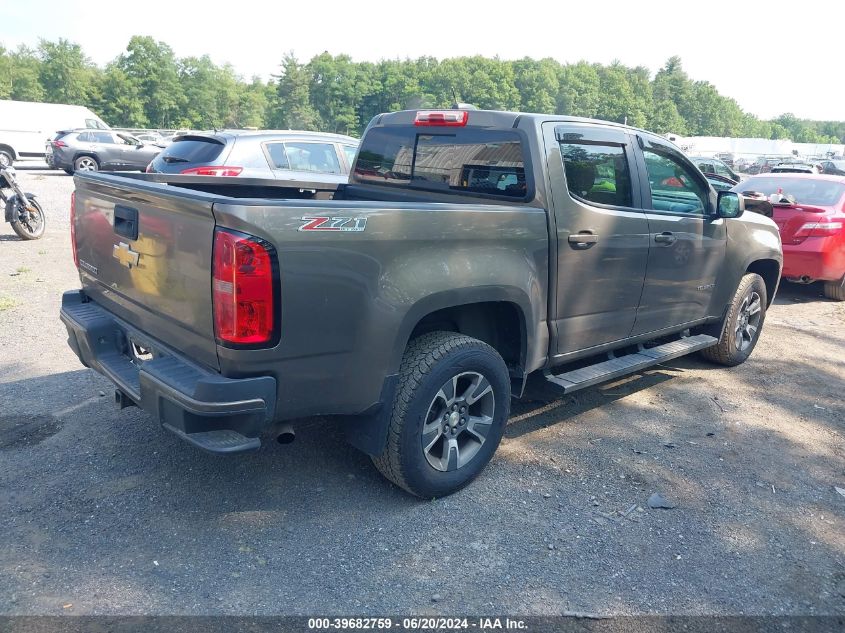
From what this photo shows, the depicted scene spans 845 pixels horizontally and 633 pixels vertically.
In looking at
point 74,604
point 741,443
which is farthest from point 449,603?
point 741,443

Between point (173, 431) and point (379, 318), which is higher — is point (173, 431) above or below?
below

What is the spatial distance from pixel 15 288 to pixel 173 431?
18.6 ft

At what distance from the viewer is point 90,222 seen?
3781 millimetres

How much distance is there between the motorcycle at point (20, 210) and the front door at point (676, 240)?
30.2ft

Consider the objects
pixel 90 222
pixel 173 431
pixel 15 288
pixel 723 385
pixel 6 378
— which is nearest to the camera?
pixel 173 431

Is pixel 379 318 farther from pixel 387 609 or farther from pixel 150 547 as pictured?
pixel 150 547

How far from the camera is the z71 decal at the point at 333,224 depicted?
273 centimetres

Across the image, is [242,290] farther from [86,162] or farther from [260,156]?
[86,162]

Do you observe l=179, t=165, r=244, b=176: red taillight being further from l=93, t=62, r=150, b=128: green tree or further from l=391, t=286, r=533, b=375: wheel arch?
l=93, t=62, r=150, b=128: green tree

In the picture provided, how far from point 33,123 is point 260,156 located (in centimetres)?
2267

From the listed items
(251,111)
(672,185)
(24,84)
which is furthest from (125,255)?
(251,111)

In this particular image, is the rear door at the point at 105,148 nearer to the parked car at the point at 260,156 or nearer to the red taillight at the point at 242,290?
the parked car at the point at 260,156

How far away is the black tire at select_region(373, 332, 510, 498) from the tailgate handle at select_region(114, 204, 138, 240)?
1446mm

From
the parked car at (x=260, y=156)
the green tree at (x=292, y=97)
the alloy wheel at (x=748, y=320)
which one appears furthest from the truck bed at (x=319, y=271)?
the green tree at (x=292, y=97)
